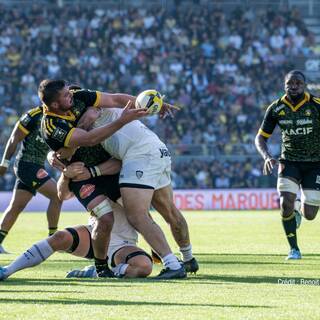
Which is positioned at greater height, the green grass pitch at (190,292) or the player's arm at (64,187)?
the player's arm at (64,187)

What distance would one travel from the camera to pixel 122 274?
394 inches

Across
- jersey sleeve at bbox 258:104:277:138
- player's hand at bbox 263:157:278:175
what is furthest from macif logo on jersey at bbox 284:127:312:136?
player's hand at bbox 263:157:278:175

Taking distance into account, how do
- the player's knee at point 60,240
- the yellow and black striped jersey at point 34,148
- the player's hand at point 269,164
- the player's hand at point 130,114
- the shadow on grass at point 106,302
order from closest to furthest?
1. the shadow on grass at point 106,302
2. the player's hand at point 130,114
3. the player's knee at point 60,240
4. the player's hand at point 269,164
5. the yellow and black striped jersey at point 34,148

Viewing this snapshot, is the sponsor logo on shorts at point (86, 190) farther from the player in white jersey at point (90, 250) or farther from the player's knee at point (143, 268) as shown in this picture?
the player's knee at point (143, 268)

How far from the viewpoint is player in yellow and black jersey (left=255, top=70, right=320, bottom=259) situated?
43.2 ft

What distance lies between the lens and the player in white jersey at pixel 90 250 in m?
9.64

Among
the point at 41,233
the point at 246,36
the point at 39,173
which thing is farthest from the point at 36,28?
the point at 39,173

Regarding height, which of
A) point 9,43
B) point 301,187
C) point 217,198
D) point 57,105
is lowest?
point 217,198

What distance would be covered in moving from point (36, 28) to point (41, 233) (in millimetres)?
20895

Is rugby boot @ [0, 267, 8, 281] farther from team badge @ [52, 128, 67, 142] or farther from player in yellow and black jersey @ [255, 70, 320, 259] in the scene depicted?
player in yellow and black jersey @ [255, 70, 320, 259]

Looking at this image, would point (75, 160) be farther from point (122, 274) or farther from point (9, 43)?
point (9, 43)

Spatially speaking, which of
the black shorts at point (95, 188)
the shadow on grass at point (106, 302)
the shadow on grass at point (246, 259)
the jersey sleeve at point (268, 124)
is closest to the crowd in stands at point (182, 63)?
the shadow on grass at point (246, 259)

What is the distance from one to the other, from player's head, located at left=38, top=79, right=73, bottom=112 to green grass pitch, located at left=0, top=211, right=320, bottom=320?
68.0 inches

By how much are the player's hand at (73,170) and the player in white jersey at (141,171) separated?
37cm
